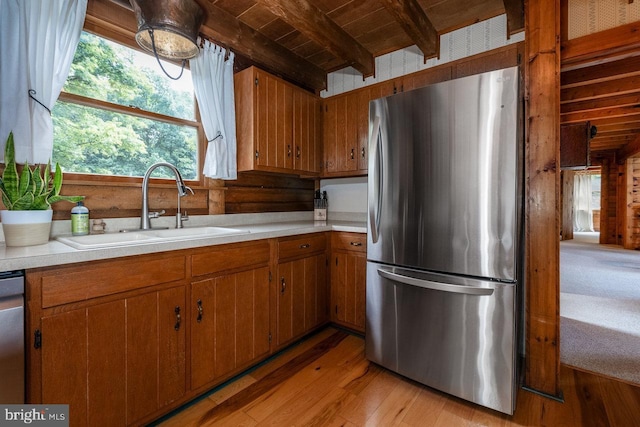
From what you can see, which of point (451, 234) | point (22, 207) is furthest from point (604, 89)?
point (22, 207)

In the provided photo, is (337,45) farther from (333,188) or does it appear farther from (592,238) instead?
(592,238)

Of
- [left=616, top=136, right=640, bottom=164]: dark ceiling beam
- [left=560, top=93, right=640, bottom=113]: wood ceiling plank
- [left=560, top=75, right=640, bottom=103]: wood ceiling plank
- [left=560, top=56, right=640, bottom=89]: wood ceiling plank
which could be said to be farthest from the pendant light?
[left=616, top=136, right=640, bottom=164]: dark ceiling beam

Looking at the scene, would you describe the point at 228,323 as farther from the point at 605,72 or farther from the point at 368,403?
Result: the point at 605,72

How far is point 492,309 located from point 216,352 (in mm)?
1524

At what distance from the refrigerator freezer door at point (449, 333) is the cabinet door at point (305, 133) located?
1.24 m

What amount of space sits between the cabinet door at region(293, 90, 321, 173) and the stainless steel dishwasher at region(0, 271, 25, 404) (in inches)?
76.1

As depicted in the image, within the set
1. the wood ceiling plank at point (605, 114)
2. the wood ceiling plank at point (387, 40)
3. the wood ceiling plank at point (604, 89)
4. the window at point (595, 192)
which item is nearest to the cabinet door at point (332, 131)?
the wood ceiling plank at point (387, 40)

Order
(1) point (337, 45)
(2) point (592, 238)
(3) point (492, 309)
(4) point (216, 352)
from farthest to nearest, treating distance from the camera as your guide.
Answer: (2) point (592, 238), (1) point (337, 45), (4) point (216, 352), (3) point (492, 309)

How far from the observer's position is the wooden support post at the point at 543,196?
5.33 ft

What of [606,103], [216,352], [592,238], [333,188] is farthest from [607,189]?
[216,352]

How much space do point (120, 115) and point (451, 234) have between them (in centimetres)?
215

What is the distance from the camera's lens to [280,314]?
2.02 metres

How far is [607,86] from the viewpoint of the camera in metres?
3.18

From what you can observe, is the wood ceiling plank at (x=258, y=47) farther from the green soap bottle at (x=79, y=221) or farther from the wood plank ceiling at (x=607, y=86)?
the wood plank ceiling at (x=607, y=86)
